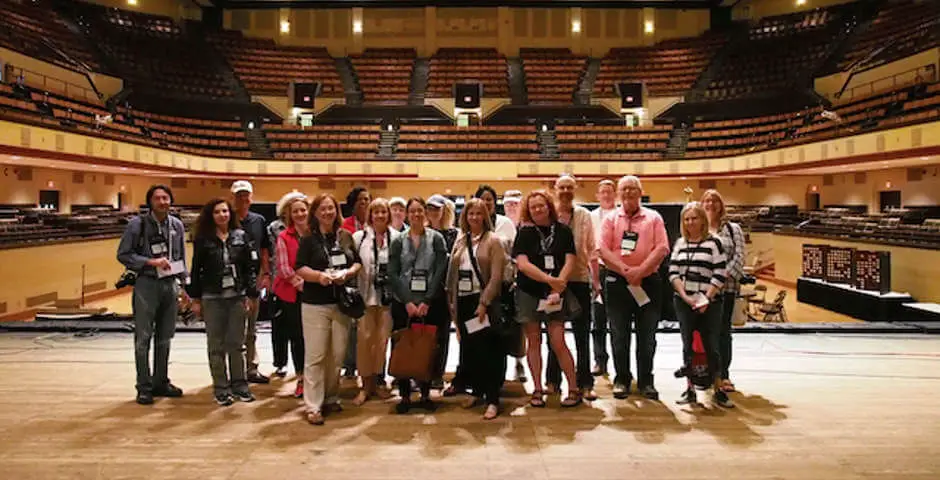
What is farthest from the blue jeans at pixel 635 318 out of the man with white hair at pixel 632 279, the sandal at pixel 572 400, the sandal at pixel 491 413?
the sandal at pixel 491 413

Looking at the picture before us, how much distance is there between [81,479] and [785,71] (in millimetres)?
21507

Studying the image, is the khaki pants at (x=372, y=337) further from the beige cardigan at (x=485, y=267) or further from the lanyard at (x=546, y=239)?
the lanyard at (x=546, y=239)

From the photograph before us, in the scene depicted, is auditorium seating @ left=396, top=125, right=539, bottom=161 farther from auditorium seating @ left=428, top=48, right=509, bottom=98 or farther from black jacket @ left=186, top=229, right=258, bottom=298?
black jacket @ left=186, top=229, right=258, bottom=298

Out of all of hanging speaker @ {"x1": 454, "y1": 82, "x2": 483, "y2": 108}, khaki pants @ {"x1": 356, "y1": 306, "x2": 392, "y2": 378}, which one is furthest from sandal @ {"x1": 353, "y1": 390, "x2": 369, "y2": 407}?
hanging speaker @ {"x1": 454, "y1": 82, "x2": 483, "y2": 108}

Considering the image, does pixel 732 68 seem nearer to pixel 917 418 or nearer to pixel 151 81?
pixel 151 81

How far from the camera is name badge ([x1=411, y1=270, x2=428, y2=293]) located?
3.65 m

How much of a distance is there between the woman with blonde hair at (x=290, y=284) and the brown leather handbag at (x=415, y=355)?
0.65m

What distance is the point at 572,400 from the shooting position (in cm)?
374

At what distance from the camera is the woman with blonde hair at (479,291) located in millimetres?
3596

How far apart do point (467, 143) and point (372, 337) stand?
15.9 meters

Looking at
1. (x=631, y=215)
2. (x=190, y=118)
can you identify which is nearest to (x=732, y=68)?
(x=190, y=118)

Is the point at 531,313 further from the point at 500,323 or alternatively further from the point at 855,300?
the point at 855,300

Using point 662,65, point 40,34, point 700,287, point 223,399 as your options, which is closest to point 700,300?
point 700,287

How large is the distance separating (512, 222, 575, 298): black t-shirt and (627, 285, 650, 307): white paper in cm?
48
